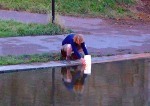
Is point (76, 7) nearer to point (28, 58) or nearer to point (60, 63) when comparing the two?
point (28, 58)

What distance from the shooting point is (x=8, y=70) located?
14.3 m

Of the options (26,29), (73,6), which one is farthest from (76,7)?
(26,29)

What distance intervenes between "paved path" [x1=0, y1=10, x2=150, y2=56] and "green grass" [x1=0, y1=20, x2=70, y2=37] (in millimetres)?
331

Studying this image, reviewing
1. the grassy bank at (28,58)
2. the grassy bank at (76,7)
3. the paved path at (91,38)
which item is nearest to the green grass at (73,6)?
the grassy bank at (76,7)

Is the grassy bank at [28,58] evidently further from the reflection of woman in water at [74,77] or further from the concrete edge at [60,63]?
the reflection of woman in water at [74,77]

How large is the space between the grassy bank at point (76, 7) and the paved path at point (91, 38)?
653 millimetres

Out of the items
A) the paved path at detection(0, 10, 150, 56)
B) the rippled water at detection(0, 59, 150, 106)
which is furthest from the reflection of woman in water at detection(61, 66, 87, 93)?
the paved path at detection(0, 10, 150, 56)

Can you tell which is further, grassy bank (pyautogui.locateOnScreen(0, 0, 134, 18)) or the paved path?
grassy bank (pyautogui.locateOnScreen(0, 0, 134, 18))

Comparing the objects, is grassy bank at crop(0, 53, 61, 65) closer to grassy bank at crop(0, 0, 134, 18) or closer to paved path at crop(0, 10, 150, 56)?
paved path at crop(0, 10, 150, 56)

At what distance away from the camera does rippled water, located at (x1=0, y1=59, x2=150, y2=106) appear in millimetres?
11195

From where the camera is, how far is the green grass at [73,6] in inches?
936

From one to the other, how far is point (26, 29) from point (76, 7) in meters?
5.75

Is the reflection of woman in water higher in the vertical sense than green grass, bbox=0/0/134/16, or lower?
lower

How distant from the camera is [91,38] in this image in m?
19.6
